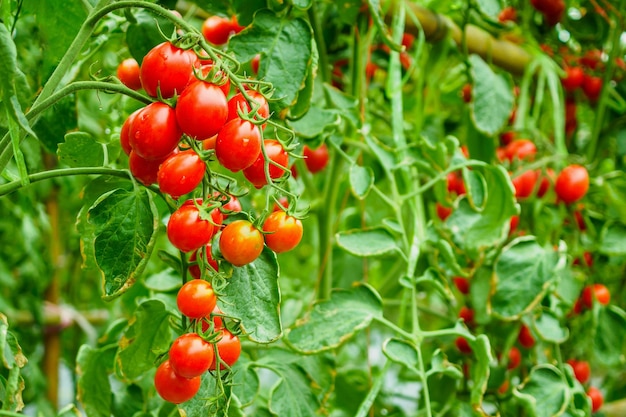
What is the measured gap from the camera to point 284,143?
1.39ft

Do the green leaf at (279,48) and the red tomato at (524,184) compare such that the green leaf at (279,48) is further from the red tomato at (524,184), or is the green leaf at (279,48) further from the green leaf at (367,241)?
the red tomato at (524,184)

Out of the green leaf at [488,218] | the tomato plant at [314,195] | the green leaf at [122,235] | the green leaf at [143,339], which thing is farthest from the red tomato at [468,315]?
the green leaf at [122,235]

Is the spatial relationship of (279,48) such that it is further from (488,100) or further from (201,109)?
(488,100)

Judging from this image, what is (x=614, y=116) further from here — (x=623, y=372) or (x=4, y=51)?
(x=4, y=51)

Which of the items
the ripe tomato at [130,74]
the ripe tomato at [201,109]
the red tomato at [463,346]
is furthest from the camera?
the red tomato at [463,346]

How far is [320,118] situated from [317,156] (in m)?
0.17

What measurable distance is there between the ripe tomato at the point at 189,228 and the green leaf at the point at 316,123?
0.23 m

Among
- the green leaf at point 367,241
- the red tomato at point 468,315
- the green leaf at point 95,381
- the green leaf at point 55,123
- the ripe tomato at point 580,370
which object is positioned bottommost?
the ripe tomato at point 580,370

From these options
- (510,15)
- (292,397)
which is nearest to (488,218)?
(292,397)

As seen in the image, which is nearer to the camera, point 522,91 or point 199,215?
point 199,215

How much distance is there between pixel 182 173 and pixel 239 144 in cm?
4

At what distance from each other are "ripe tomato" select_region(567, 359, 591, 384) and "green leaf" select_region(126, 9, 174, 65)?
0.64 metres

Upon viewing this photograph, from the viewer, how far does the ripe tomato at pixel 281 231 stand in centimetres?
42

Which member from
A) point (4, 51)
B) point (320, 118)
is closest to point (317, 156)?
point (320, 118)
